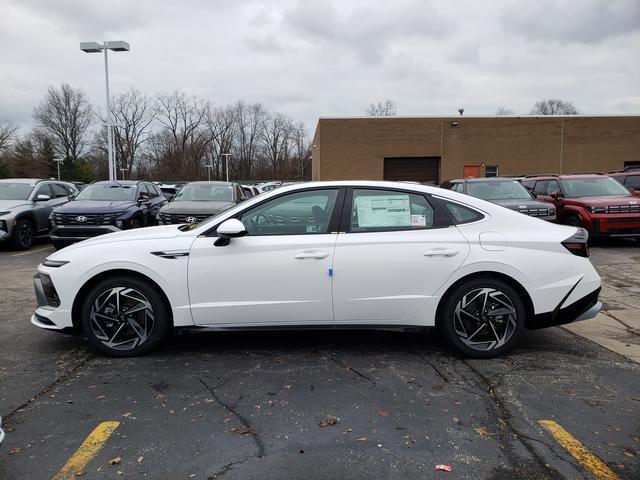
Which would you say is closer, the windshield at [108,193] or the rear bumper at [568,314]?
the rear bumper at [568,314]

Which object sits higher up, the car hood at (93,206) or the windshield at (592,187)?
the windshield at (592,187)

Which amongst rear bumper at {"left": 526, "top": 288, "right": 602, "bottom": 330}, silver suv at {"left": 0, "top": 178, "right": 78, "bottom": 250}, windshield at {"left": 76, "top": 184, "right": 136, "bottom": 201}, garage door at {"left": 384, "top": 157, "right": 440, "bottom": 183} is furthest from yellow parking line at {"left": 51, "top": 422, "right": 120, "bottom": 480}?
garage door at {"left": 384, "top": 157, "right": 440, "bottom": 183}

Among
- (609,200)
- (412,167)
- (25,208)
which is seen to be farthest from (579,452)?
(412,167)

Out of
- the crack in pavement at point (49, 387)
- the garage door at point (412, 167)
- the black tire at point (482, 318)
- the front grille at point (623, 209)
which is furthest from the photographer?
the garage door at point (412, 167)

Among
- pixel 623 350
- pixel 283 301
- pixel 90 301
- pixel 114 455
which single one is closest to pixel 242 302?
pixel 283 301

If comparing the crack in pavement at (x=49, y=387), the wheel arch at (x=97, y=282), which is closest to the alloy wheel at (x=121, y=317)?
the wheel arch at (x=97, y=282)

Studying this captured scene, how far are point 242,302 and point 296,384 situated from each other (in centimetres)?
87

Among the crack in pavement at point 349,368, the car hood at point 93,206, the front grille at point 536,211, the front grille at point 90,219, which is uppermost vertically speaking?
the car hood at point 93,206

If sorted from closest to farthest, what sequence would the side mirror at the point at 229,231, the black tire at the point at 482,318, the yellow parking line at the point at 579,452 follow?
1. the yellow parking line at the point at 579,452
2. the side mirror at the point at 229,231
3. the black tire at the point at 482,318

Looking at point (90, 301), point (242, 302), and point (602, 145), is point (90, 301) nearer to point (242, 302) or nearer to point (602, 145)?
point (242, 302)

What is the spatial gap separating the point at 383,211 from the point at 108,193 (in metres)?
9.54

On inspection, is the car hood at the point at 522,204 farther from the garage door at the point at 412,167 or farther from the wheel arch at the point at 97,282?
the garage door at the point at 412,167

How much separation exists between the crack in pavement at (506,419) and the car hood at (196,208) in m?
7.24

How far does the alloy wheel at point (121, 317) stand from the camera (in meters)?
4.25
